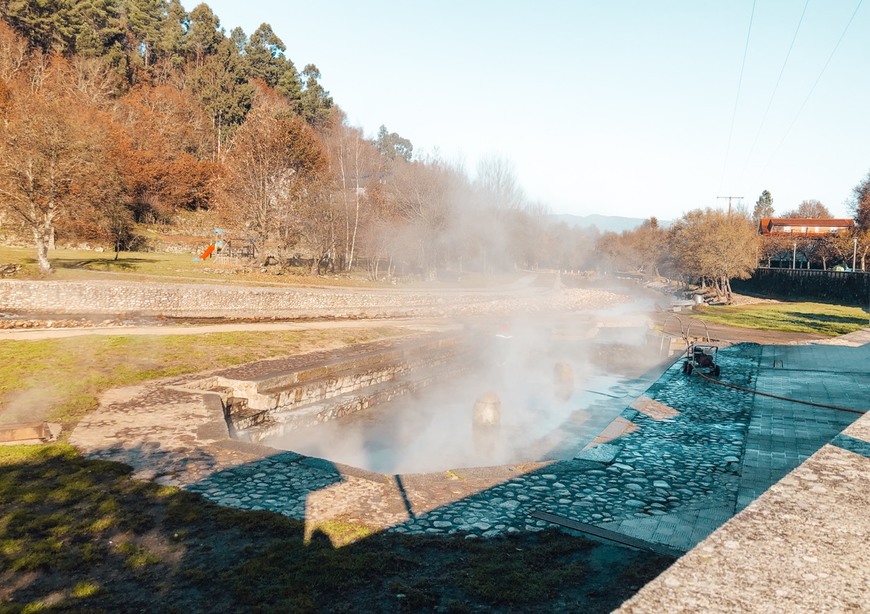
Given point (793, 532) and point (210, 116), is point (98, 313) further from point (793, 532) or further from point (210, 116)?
point (210, 116)

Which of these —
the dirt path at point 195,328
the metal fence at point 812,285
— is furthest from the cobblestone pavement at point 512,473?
the metal fence at point 812,285

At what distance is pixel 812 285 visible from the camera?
31578 mm

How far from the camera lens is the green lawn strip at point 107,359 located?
6.93 metres

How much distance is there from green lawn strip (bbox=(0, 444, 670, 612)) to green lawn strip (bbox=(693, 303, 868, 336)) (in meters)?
17.0

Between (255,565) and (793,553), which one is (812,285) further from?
(255,565)

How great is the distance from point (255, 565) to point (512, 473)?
2484 mm

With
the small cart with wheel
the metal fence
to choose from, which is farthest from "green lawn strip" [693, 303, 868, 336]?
the small cart with wheel

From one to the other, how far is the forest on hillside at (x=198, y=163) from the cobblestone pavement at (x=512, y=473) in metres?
14.0

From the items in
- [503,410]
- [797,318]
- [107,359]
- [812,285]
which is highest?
[812,285]

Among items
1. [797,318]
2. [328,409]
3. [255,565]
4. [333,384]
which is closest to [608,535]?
[255,565]

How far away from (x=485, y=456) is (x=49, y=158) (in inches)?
662

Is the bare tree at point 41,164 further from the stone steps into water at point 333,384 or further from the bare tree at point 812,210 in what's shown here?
the bare tree at point 812,210

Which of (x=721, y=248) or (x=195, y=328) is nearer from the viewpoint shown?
Answer: (x=195, y=328)

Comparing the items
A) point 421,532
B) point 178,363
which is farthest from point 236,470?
point 178,363
